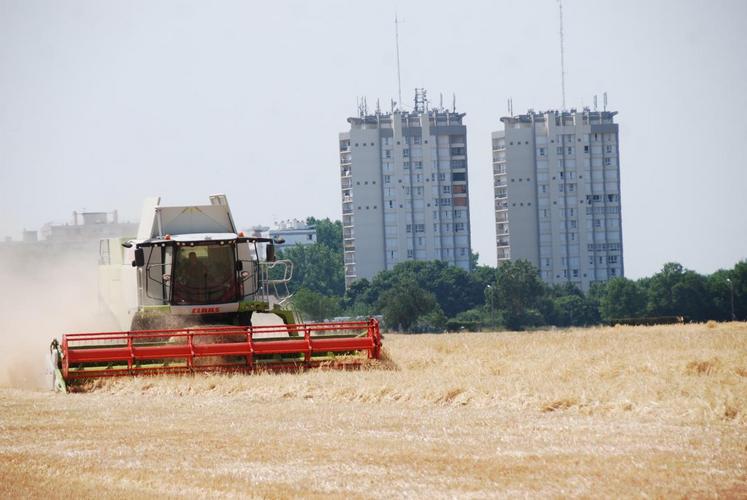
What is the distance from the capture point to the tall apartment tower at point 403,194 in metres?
161

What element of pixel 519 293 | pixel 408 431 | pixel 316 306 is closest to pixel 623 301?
pixel 519 293

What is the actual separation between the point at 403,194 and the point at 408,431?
147 m

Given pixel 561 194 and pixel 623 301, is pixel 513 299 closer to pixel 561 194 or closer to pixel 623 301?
pixel 623 301

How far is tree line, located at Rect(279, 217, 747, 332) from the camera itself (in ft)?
418

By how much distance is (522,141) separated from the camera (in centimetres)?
16762

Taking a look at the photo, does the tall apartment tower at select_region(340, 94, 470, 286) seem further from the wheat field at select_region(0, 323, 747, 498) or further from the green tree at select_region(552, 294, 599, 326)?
the wheat field at select_region(0, 323, 747, 498)

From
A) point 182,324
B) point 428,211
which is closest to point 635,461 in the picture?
point 182,324

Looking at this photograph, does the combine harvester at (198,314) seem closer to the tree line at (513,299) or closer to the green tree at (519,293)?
the tree line at (513,299)

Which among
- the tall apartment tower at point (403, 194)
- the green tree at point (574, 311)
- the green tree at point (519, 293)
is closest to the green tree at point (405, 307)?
the green tree at point (519, 293)

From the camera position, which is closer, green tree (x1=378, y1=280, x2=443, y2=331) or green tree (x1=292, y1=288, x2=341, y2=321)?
green tree (x1=378, y1=280, x2=443, y2=331)

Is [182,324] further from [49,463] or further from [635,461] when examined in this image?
[635,461]

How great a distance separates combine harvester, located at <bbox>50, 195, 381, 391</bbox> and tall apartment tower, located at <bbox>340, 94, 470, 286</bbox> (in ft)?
433

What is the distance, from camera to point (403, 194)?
533ft

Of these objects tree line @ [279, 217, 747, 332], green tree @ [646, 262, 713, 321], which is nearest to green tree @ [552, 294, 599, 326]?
tree line @ [279, 217, 747, 332]
